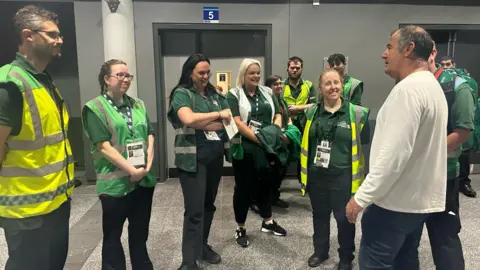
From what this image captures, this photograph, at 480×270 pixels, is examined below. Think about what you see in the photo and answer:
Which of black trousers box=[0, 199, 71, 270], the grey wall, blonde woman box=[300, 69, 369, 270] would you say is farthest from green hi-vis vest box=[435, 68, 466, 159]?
the grey wall

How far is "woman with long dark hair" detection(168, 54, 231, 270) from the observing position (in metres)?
2.21

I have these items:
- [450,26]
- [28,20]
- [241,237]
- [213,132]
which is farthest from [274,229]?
[450,26]

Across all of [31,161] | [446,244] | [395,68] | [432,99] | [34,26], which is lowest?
[446,244]

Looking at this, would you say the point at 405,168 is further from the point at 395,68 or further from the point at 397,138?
the point at 395,68

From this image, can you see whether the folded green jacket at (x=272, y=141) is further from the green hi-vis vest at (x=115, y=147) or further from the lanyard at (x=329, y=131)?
the green hi-vis vest at (x=115, y=147)

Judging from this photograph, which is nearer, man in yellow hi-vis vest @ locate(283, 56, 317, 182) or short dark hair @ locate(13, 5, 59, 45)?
short dark hair @ locate(13, 5, 59, 45)

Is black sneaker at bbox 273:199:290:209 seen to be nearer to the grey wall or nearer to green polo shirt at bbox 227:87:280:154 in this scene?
green polo shirt at bbox 227:87:280:154

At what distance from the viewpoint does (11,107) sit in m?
1.33

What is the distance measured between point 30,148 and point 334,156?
69.7 inches

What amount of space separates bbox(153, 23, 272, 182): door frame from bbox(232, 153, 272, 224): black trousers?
Answer: 219 cm

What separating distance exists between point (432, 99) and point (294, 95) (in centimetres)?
256

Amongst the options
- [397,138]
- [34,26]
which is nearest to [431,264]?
[397,138]

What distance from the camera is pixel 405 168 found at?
4.86 feet

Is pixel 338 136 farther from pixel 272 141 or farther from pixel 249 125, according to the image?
pixel 249 125
